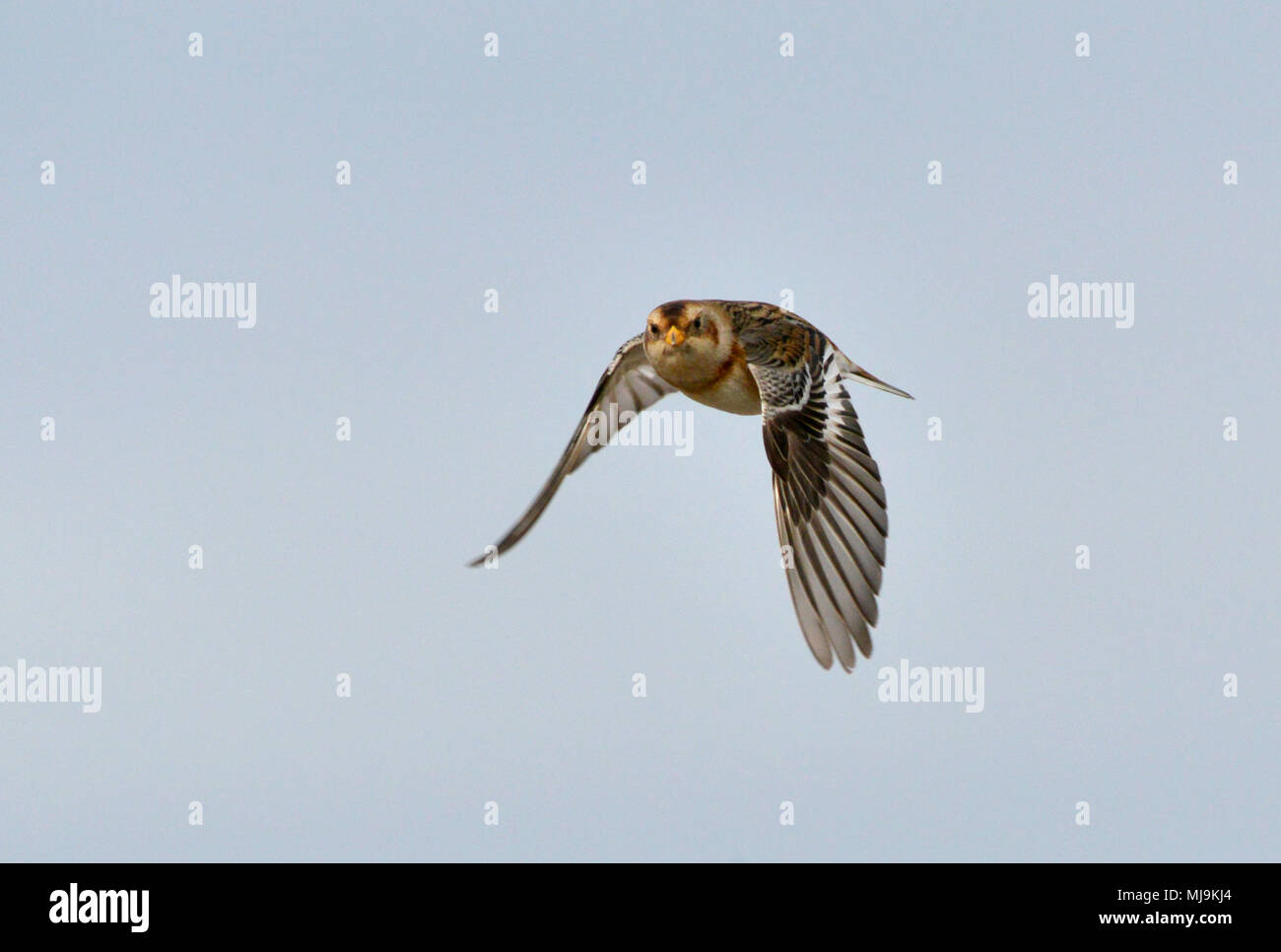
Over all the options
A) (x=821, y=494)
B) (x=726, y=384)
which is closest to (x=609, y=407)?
(x=726, y=384)

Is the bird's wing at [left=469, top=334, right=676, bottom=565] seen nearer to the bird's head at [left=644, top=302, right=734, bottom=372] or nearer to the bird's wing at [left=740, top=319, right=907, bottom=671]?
the bird's head at [left=644, top=302, right=734, bottom=372]

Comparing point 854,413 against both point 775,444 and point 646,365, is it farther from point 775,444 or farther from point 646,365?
point 646,365

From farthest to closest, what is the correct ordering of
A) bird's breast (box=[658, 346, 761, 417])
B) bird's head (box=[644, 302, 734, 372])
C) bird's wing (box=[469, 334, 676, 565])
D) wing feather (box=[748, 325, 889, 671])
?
bird's wing (box=[469, 334, 676, 565]) < bird's breast (box=[658, 346, 761, 417]) < bird's head (box=[644, 302, 734, 372]) < wing feather (box=[748, 325, 889, 671])

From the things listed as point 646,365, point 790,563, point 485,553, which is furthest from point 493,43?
point 790,563

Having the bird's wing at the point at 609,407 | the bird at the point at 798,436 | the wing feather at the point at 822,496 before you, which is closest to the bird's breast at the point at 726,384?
the bird at the point at 798,436

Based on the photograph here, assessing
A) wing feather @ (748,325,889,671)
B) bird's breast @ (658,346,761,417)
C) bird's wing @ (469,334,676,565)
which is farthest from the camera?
bird's wing @ (469,334,676,565)

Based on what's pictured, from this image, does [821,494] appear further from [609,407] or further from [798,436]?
[609,407]

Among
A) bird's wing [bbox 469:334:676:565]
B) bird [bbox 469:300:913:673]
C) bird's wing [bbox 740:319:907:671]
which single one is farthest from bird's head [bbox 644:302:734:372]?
bird's wing [bbox 469:334:676:565]

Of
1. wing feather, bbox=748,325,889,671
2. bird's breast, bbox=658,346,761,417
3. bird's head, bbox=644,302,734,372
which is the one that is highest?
bird's head, bbox=644,302,734,372
